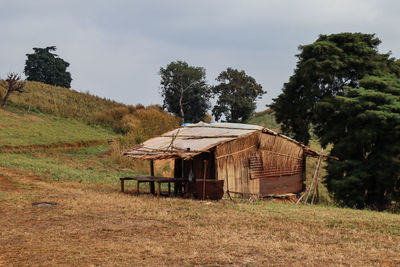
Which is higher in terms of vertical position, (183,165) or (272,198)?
(183,165)

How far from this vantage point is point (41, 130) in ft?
111

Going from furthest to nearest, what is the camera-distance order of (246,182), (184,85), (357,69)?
(184,85) < (357,69) < (246,182)

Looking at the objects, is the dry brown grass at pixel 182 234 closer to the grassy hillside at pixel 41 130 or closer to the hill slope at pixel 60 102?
the grassy hillside at pixel 41 130

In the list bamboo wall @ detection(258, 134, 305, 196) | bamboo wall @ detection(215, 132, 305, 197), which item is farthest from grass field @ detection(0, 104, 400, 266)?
bamboo wall @ detection(258, 134, 305, 196)

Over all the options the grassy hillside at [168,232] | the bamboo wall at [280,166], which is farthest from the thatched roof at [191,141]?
the grassy hillside at [168,232]

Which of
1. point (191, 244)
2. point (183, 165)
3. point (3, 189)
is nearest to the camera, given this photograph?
point (191, 244)

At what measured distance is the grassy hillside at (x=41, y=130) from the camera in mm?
29694

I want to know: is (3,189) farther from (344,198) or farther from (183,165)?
(344,198)

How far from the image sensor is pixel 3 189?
15.5 metres

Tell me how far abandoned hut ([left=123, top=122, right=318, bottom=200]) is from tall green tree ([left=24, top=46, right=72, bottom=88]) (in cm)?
5449

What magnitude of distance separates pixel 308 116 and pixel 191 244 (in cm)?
2008

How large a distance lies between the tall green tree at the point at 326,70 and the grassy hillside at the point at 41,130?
18.0 m

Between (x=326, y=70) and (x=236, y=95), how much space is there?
24.1 meters

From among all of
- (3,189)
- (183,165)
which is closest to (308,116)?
(183,165)
